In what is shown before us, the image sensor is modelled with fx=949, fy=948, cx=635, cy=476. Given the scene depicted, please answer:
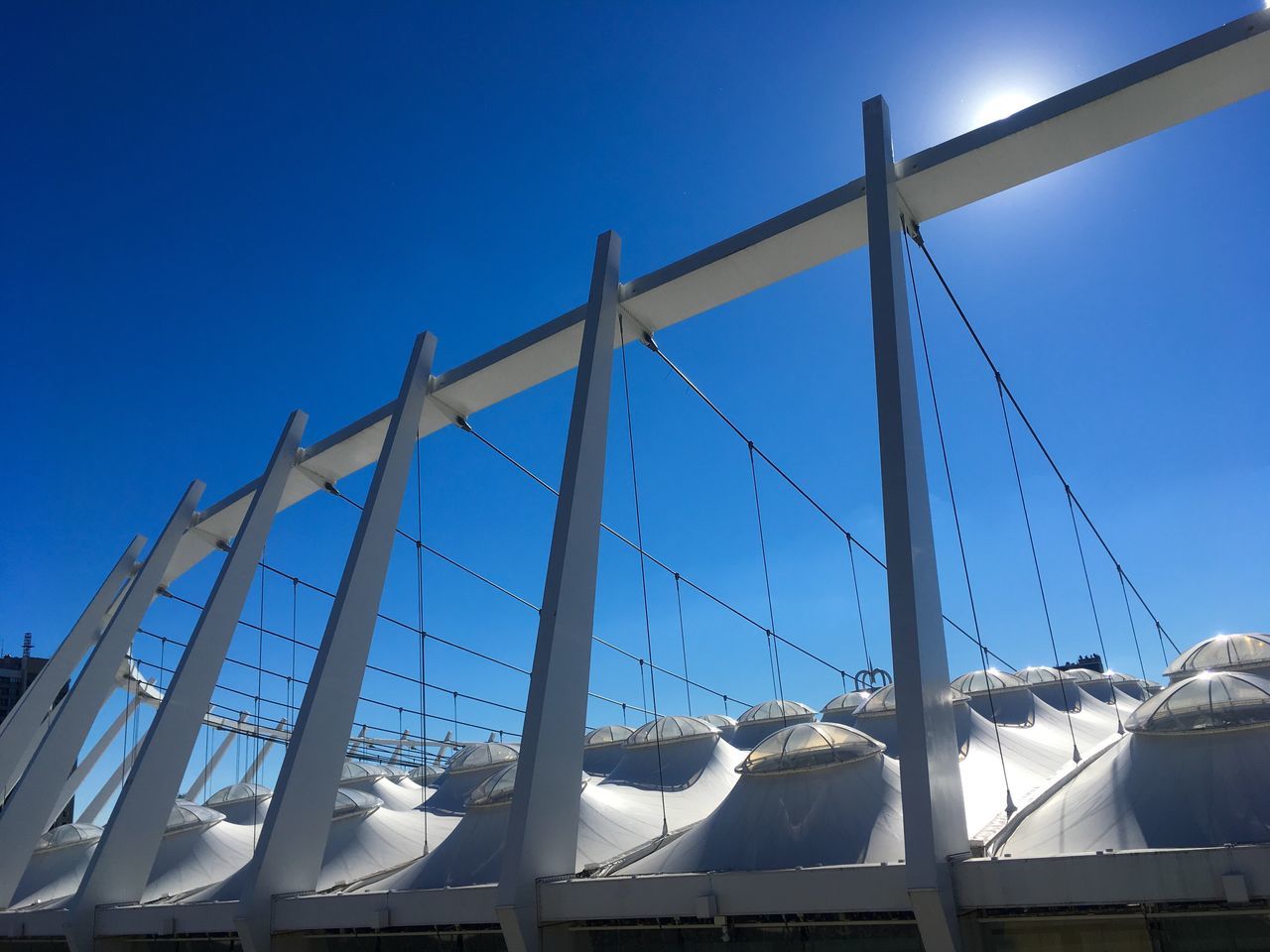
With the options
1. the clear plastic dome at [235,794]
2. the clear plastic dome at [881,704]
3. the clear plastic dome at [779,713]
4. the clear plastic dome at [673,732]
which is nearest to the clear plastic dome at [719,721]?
the clear plastic dome at [779,713]

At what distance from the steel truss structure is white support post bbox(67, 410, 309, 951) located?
0.16 ft

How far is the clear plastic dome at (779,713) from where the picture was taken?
38062mm

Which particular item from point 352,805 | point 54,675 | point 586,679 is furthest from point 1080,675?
point 54,675

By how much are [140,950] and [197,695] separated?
518cm

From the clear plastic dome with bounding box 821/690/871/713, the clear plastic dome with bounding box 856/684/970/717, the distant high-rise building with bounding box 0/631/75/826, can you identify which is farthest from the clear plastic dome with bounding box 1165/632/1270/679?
the distant high-rise building with bounding box 0/631/75/826

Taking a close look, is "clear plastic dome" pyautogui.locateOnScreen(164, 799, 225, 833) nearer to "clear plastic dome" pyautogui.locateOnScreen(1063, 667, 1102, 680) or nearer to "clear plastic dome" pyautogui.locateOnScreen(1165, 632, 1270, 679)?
"clear plastic dome" pyautogui.locateOnScreen(1165, 632, 1270, 679)

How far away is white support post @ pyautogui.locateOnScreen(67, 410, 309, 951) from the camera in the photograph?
1897cm

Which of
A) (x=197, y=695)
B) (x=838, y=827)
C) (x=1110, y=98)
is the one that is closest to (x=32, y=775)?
(x=197, y=695)

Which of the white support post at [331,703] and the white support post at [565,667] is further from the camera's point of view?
the white support post at [331,703]

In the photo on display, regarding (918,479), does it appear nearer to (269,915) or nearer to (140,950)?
(269,915)

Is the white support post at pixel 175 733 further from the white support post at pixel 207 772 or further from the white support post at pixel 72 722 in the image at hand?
the white support post at pixel 207 772

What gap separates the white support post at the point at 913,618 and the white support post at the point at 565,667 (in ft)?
16.9

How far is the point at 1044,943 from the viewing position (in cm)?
1019

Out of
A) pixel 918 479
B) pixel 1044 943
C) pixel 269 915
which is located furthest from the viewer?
pixel 269 915
